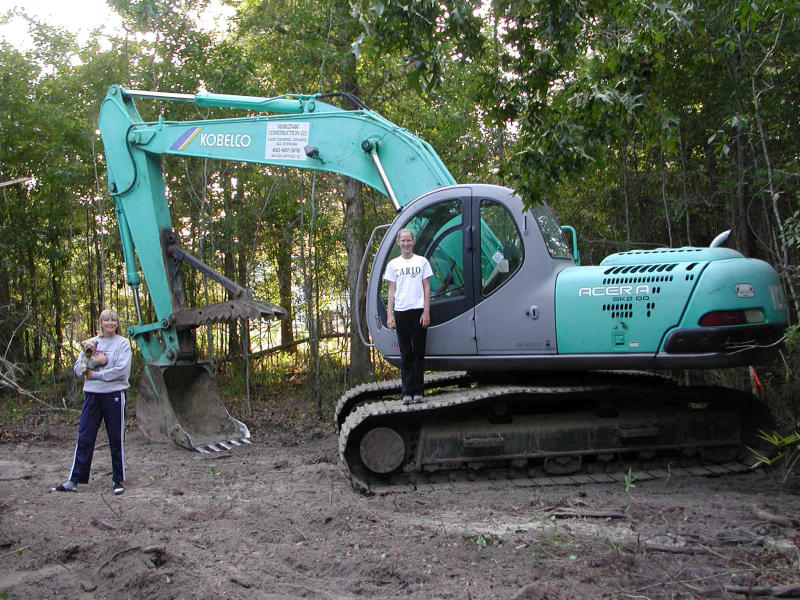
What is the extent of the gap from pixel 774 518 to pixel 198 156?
19.2 feet

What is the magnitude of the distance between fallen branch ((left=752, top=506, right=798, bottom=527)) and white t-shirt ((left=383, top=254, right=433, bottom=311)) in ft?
8.89

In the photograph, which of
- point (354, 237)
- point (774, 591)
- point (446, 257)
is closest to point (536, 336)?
point (446, 257)

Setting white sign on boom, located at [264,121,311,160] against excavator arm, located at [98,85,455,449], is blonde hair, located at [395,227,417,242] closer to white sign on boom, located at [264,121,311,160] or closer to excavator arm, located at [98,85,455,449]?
excavator arm, located at [98,85,455,449]

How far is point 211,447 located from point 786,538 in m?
5.13

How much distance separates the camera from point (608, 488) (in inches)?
221

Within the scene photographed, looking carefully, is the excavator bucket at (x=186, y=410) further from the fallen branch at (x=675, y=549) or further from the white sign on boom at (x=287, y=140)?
the fallen branch at (x=675, y=549)

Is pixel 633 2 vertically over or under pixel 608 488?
over

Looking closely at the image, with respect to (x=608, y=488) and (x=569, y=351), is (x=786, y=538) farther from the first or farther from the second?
(x=569, y=351)

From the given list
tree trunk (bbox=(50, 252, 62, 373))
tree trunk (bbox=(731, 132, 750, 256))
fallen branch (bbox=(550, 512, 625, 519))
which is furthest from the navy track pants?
tree trunk (bbox=(50, 252, 62, 373))

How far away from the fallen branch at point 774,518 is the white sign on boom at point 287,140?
4.82m

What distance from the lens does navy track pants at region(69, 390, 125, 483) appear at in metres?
5.91

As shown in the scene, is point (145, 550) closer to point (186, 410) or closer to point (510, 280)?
point (510, 280)

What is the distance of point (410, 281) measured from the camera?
19.4ft

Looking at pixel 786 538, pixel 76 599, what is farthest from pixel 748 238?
pixel 76 599
